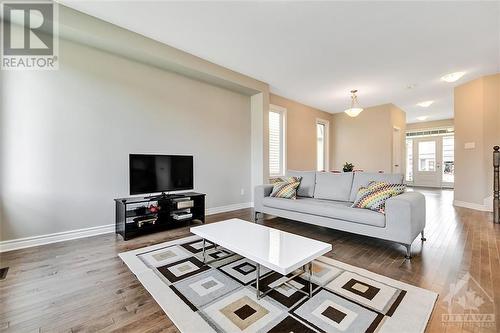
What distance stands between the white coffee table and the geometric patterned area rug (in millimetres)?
149

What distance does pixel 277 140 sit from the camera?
19.1 feet

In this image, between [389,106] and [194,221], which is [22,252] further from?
[389,106]

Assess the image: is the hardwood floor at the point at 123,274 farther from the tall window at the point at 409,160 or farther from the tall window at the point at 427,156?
the tall window at the point at 409,160

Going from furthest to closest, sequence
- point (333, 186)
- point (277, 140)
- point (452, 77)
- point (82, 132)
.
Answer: point (277, 140), point (452, 77), point (333, 186), point (82, 132)

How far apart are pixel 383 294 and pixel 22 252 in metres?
3.69

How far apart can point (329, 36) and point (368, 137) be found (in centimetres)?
468

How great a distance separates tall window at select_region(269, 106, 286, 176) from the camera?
18.7 ft

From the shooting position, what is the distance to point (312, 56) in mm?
3637

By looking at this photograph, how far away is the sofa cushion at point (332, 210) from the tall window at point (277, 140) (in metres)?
2.18

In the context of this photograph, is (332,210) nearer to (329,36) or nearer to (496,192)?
(329,36)

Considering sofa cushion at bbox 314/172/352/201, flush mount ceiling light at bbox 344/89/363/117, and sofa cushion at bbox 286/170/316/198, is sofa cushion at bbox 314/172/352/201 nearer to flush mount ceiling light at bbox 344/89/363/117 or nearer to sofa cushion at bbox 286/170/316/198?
sofa cushion at bbox 286/170/316/198

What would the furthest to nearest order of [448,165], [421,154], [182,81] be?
[421,154]
[448,165]
[182,81]

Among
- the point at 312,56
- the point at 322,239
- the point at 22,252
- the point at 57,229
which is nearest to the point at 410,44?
the point at 312,56

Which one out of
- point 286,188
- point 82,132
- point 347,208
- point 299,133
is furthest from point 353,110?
point 82,132
